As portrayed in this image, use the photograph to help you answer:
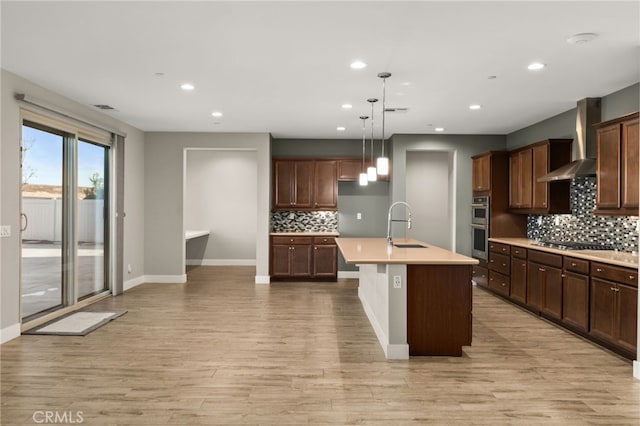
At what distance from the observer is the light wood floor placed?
2.66 m

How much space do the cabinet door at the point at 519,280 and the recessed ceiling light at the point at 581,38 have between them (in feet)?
9.62

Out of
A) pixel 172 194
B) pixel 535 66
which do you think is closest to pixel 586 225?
pixel 535 66

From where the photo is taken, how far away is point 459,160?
24.4ft

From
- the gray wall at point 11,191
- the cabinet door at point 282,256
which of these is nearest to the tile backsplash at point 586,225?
the cabinet door at point 282,256

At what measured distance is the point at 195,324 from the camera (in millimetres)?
4684

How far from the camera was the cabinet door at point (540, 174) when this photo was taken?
544 cm

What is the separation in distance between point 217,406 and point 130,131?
536cm

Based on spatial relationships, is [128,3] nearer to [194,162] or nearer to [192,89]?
[192,89]

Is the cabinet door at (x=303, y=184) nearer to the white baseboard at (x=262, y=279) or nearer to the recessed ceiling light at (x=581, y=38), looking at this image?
the white baseboard at (x=262, y=279)

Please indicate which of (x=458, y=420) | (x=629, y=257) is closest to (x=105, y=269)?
(x=458, y=420)

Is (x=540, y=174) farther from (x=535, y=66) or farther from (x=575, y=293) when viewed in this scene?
(x=535, y=66)

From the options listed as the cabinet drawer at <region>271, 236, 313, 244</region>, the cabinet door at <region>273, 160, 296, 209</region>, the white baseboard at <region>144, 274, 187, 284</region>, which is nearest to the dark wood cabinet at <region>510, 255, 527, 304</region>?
the cabinet drawer at <region>271, 236, 313, 244</region>

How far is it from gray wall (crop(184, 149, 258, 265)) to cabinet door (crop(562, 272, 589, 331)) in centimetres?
640

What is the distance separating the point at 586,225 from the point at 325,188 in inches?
163
